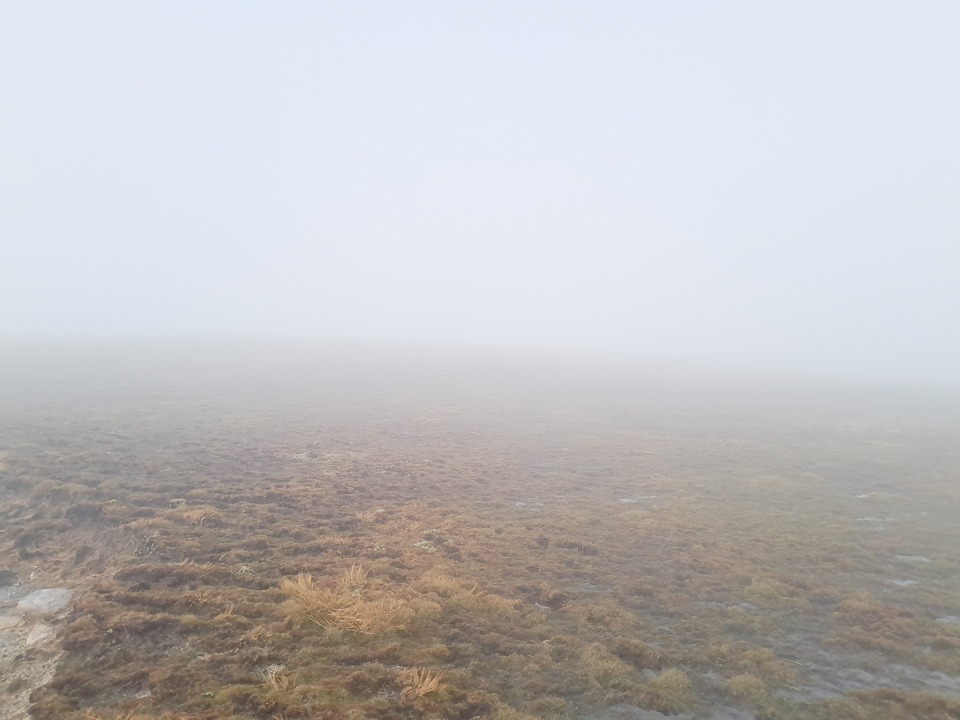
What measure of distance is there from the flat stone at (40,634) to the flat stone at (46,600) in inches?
34.8

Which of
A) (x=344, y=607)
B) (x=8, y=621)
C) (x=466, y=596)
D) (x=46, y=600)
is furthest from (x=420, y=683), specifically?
(x=46, y=600)

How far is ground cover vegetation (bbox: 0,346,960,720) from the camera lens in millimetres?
9000

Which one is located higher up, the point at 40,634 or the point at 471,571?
the point at 40,634

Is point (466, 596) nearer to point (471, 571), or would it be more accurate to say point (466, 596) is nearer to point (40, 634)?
point (471, 571)

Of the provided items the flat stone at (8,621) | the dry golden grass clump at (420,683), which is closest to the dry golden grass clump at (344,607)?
the dry golden grass clump at (420,683)

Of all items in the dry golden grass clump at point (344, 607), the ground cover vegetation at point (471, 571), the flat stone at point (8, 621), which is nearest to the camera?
the ground cover vegetation at point (471, 571)

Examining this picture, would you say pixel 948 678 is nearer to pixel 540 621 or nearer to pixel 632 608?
pixel 632 608

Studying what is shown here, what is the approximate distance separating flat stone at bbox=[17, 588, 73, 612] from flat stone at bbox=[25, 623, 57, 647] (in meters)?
0.88

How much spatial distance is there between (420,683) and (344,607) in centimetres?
337

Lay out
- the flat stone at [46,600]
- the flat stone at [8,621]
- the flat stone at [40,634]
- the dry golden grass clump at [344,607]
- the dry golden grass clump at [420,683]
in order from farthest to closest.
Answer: the flat stone at [46,600] < the dry golden grass clump at [344,607] < the flat stone at [8,621] < the flat stone at [40,634] < the dry golden grass clump at [420,683]

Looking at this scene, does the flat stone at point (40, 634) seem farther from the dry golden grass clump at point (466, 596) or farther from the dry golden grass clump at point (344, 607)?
the dry golden grass clump at point (466, 596)

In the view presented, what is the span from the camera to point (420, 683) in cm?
878

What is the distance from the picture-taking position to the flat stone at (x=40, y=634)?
9.86 metres

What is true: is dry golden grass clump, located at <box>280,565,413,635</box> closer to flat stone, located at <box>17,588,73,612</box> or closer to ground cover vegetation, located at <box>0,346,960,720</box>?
ground cover vegetation, located at <box>0,346,960,720</box>
